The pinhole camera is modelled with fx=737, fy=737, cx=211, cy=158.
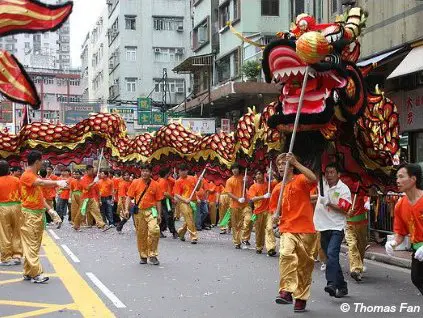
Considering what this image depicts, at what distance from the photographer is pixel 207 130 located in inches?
1116

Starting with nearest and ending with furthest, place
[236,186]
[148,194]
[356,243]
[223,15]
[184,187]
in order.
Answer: [356,243]
[148,194]
[236,186]
[184,187]
[223,15]

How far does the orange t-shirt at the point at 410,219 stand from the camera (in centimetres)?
674

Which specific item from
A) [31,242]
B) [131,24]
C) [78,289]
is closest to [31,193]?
[31,242]

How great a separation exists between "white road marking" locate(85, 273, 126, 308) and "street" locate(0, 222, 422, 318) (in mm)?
12

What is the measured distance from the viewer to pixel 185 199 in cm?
1661

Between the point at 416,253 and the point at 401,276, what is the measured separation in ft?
15.9

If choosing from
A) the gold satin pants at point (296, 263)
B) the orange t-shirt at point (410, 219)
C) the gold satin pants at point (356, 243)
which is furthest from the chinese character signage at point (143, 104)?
the orange t-shirt at point (410, 219)

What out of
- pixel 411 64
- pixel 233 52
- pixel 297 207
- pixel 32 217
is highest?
pixel 233 52

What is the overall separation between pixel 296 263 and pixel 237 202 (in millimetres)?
7692

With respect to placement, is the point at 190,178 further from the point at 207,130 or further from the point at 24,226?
the point at 207,130

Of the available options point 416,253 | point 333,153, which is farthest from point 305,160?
point 416,253

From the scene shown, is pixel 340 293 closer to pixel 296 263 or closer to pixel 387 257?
pixel 296 263

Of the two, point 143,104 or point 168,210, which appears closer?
point 168,210

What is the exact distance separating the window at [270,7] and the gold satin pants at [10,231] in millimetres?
20050
